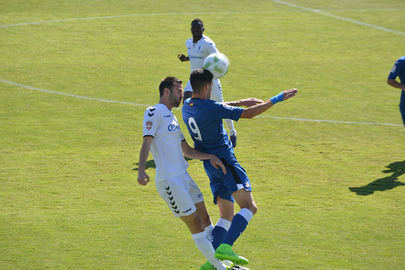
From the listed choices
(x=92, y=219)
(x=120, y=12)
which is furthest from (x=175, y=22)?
(x=92, y=219)

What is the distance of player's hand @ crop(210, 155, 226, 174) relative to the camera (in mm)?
7949

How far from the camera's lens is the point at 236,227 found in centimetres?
783

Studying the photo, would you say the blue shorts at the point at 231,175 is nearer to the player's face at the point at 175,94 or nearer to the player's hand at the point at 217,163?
the player's hand at the point at 217,163

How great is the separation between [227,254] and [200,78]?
2.16 meters

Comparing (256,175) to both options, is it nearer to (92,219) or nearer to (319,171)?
(319,171)

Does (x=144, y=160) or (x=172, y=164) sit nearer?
(x=144, y=160)

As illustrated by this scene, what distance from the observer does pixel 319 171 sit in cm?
1236

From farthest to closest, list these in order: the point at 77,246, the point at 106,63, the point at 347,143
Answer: the point at 106,63, the point at 347,143, the point at 77,246

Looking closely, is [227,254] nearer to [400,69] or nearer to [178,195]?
[178,195]

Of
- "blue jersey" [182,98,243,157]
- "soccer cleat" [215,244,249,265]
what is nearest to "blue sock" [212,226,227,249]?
"soccer cleat" [215,244,249,265]

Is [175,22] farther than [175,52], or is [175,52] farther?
[175,22]

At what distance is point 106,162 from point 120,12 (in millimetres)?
17518

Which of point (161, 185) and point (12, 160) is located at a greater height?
point (161, 185)

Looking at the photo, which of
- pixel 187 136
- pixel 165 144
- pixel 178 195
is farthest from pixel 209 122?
pixel 187 136
